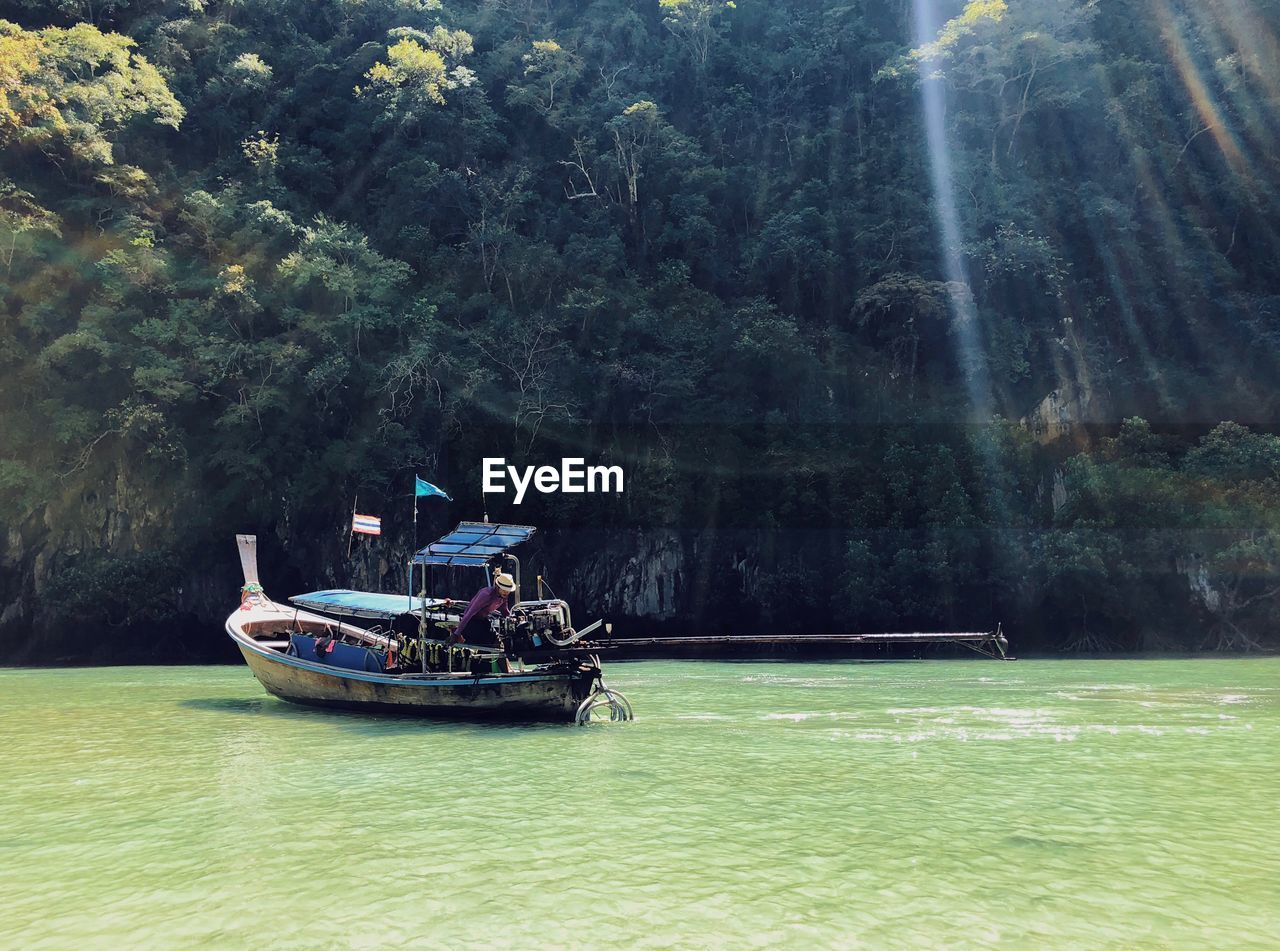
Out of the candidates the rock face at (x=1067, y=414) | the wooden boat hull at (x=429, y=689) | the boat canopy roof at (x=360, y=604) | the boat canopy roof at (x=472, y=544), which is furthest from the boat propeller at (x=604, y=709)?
the rock face at (x=1067, y=414)

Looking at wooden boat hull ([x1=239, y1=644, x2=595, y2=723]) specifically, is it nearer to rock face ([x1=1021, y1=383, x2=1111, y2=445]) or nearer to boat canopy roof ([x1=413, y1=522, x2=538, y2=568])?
boat canopy roof ([x1=413, y1=522, x2=538, y2=568])

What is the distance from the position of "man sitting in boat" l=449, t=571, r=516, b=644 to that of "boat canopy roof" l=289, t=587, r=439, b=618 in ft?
5.95

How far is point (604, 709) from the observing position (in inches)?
624

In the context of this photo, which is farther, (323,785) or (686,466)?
(686,466)

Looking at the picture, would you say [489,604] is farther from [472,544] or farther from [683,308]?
[683,308]

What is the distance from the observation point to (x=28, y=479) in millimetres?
29844

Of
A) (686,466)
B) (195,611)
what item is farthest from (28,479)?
(686,466)

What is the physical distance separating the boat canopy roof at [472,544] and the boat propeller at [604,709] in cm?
292

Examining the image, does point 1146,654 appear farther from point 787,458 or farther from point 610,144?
point 610,144

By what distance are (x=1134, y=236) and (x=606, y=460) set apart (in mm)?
20512

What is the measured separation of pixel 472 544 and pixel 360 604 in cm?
262

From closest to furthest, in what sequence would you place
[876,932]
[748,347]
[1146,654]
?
[876,932]
[1146,654]
[748,347]

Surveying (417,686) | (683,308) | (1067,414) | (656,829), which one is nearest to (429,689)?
(417,686)

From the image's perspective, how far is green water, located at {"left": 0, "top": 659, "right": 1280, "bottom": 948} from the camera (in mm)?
6570
